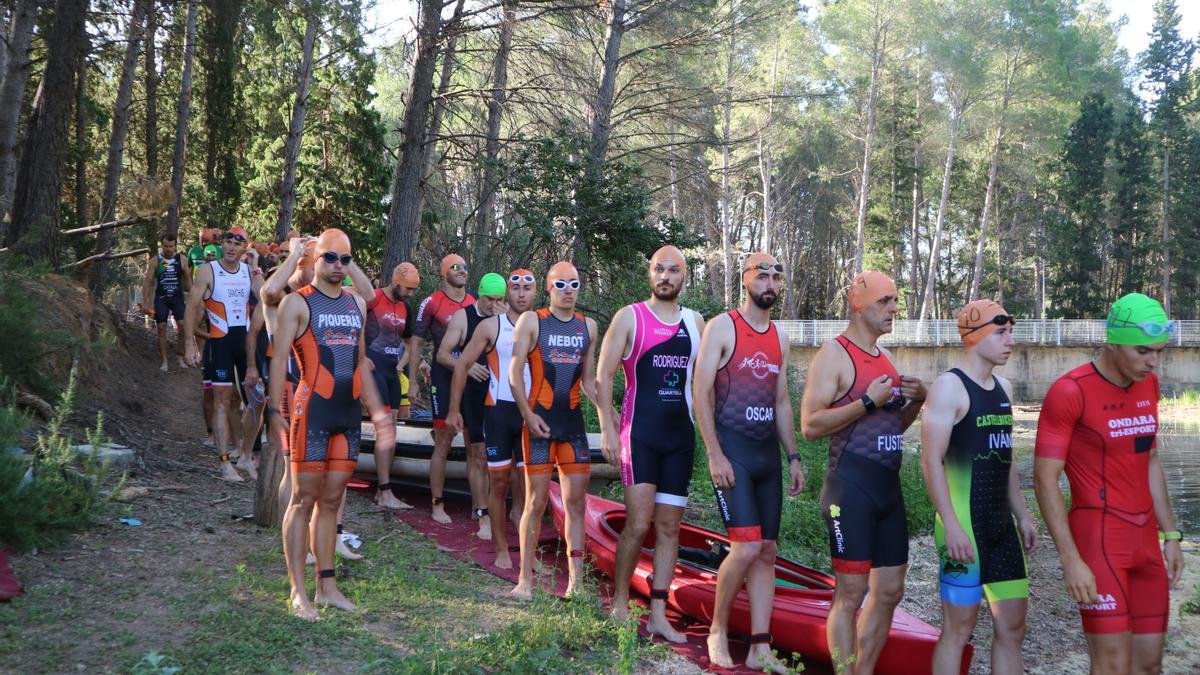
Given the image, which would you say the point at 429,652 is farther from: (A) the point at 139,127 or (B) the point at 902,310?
(B) the point at 902,310

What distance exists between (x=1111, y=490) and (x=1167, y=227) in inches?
1969

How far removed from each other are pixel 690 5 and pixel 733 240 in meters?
29.4

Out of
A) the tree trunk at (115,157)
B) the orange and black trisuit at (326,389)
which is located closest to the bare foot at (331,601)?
the orange and black trisuit at (326,389)

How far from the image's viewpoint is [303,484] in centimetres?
580

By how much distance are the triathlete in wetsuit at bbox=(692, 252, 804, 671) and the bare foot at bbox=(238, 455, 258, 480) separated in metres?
5.56

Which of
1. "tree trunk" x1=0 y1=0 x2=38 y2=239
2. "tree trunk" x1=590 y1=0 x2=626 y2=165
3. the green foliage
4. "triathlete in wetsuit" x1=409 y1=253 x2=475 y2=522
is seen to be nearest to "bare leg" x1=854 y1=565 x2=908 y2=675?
"triathlete in wetsuit" x1=409 y1=253 x2=475 y2=522

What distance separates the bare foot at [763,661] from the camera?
5.15 meters

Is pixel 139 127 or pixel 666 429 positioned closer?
pixel 666 429

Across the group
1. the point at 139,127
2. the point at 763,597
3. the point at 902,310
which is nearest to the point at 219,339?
the point at 763,597

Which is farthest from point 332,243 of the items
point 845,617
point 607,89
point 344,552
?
point 607,89

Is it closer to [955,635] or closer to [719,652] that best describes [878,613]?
[955,635]

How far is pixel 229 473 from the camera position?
365 inches

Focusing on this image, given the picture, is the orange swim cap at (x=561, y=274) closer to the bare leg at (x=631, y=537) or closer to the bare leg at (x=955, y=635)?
the bare leg at (x=631, y=537)

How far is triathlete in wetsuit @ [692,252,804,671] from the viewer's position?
5559 millimetres
